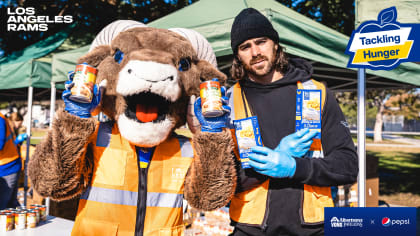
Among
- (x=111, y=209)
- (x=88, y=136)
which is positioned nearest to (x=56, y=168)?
(x=88, y=136)

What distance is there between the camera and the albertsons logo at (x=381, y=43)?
208 cm

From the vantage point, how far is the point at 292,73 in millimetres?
1812

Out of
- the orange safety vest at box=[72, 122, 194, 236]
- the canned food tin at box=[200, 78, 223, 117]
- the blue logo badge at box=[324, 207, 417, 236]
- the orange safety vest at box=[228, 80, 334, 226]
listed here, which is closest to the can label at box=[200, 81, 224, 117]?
the canned food tin at box=[200, 78, 223, 117]

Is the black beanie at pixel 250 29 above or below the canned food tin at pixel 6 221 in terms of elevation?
above

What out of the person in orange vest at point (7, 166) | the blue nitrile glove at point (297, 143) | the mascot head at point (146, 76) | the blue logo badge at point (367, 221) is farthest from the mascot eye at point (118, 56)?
the person in orange vest at point (7, 166)

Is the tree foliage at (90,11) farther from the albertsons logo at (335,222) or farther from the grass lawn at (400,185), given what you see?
the albertsons logo at (335,222)

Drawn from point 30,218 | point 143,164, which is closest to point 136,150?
point 143,164

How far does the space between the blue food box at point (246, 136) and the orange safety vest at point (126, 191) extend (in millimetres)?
354

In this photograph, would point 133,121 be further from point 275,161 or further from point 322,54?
point 322,54

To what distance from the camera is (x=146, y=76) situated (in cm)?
150

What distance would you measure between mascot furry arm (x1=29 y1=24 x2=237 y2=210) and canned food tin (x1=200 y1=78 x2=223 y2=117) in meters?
0.16

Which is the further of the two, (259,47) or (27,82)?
(27,82)

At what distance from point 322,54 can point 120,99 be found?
1.84 metres

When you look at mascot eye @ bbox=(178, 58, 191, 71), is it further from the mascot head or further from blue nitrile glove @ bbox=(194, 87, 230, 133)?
blue nitrile glove @ bbox=(194, 87, 230, 133)
